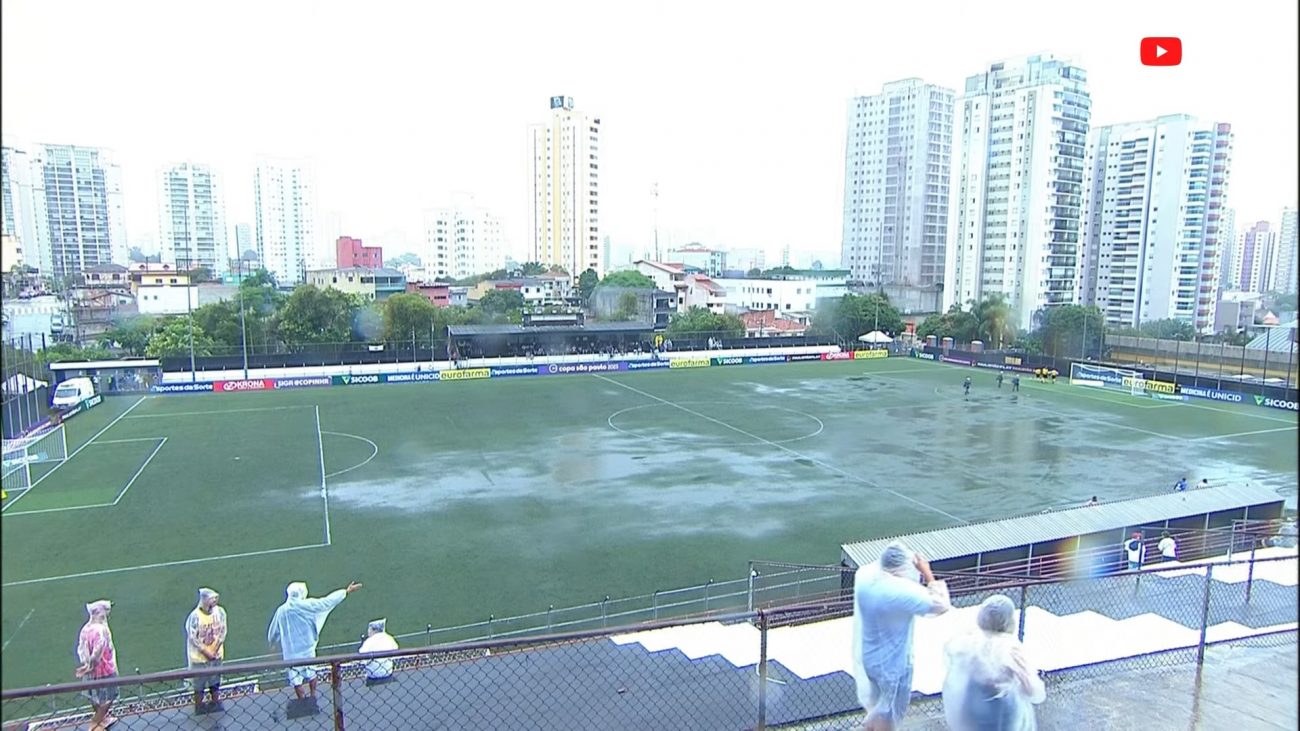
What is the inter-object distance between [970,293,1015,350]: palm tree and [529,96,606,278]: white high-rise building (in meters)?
66.7

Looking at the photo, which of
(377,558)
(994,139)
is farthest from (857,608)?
(994,139)

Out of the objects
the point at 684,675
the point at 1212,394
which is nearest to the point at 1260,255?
the point at 684,675

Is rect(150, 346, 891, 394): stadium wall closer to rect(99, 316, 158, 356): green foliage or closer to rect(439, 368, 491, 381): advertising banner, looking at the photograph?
rect(439, 368, 491, 381): advertising banner

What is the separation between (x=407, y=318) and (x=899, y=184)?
60800 millimetres

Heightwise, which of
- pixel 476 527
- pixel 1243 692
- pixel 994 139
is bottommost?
pixel 476 527

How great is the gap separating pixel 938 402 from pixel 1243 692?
95.8 feet

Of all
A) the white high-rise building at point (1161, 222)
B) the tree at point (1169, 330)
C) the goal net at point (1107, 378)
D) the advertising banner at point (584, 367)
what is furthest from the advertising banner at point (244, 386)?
the white high-rise building at point (1161, 222)

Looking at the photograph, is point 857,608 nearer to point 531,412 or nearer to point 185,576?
point 185,576

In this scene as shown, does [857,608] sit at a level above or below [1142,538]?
above

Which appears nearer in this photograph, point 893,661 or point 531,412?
point 893,661

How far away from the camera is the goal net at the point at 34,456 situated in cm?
1836

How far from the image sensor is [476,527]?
54.2 feet

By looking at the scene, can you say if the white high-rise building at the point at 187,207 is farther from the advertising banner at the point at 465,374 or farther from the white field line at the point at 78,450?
the white field line at the point at 78,450

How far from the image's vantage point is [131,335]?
44094 mm
